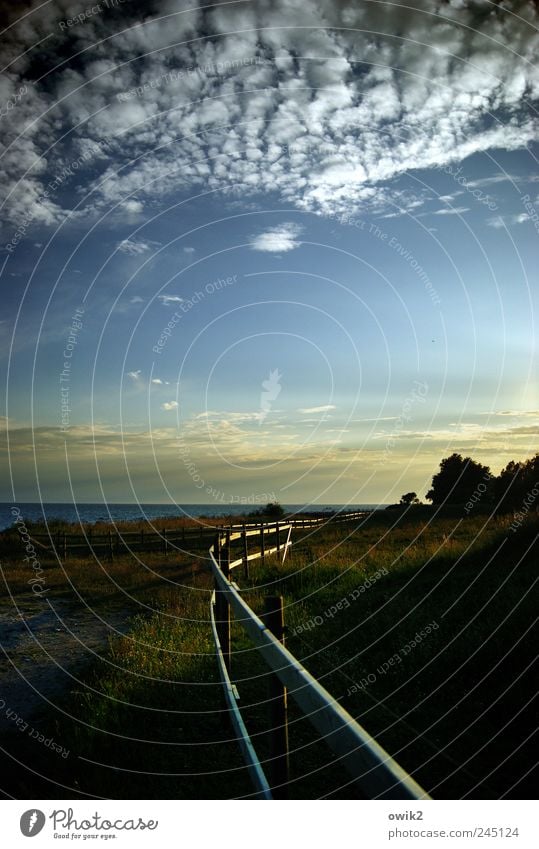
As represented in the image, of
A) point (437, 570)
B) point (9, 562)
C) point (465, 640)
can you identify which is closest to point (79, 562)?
point (9, 562)

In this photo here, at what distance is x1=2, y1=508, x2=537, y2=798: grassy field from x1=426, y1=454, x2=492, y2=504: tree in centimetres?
5775

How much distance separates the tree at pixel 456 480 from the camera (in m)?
68.4

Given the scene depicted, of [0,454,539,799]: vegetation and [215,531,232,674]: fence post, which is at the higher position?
[215,531,232,674]: fence post

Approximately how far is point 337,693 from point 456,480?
6543 centimetres

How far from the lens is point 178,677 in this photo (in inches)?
309

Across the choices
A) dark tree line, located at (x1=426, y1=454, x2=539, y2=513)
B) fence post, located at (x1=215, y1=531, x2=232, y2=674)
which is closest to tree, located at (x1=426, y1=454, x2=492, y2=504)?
→ dark tree line, located at (x1=426, y1=454, x2=539, y2=513)

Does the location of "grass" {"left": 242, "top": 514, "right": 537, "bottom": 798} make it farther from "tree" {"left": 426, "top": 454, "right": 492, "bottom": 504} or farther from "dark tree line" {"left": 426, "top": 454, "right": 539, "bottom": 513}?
"tree" {"left": 426, "top": 454, "right": 492, "bottom": 504}

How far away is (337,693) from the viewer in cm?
735

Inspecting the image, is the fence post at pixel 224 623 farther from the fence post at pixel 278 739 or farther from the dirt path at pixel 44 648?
the fence post at pixel 278 739

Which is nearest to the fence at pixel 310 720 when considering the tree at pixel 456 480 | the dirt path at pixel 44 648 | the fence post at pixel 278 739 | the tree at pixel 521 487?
the fence post at pixel 278 739

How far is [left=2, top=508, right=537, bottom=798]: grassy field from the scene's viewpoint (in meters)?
5.12

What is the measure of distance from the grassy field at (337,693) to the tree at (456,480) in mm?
57754
